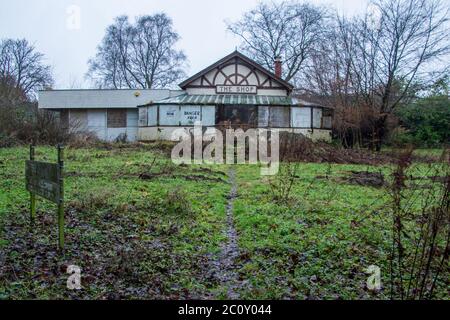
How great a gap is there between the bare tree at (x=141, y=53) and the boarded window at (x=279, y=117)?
81.7ft

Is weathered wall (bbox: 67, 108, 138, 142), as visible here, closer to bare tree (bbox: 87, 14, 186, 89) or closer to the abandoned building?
the abandoned building

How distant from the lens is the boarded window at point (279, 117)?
27469 mm

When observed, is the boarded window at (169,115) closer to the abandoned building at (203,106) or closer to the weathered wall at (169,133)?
the abandoned building at (203,106)

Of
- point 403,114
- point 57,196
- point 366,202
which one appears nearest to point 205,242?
point 57,196

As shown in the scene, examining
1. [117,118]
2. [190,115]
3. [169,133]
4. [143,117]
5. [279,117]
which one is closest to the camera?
[169,133]

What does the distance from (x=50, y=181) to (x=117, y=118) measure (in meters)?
26.4

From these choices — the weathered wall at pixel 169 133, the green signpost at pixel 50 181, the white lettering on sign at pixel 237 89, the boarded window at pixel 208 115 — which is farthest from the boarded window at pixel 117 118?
the green signpost at pixel 50 181

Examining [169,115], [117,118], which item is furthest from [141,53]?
[169,115]

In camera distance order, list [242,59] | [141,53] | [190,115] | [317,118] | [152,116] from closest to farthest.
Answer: [190,115] < [317,118] < [152,116] < [242,59] < [141,53]

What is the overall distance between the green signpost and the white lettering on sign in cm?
2294

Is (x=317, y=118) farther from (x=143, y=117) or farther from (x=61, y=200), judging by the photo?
(x=61, y=200)

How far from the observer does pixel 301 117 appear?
90.5 feet

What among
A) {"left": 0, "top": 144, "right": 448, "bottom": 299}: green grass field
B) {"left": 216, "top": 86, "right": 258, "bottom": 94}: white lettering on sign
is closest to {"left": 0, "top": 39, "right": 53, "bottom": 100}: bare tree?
{"left": 216, "top": 86, "right": 258, "bottom": 94}: white lettering on sign

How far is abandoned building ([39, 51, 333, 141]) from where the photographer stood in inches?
1073
